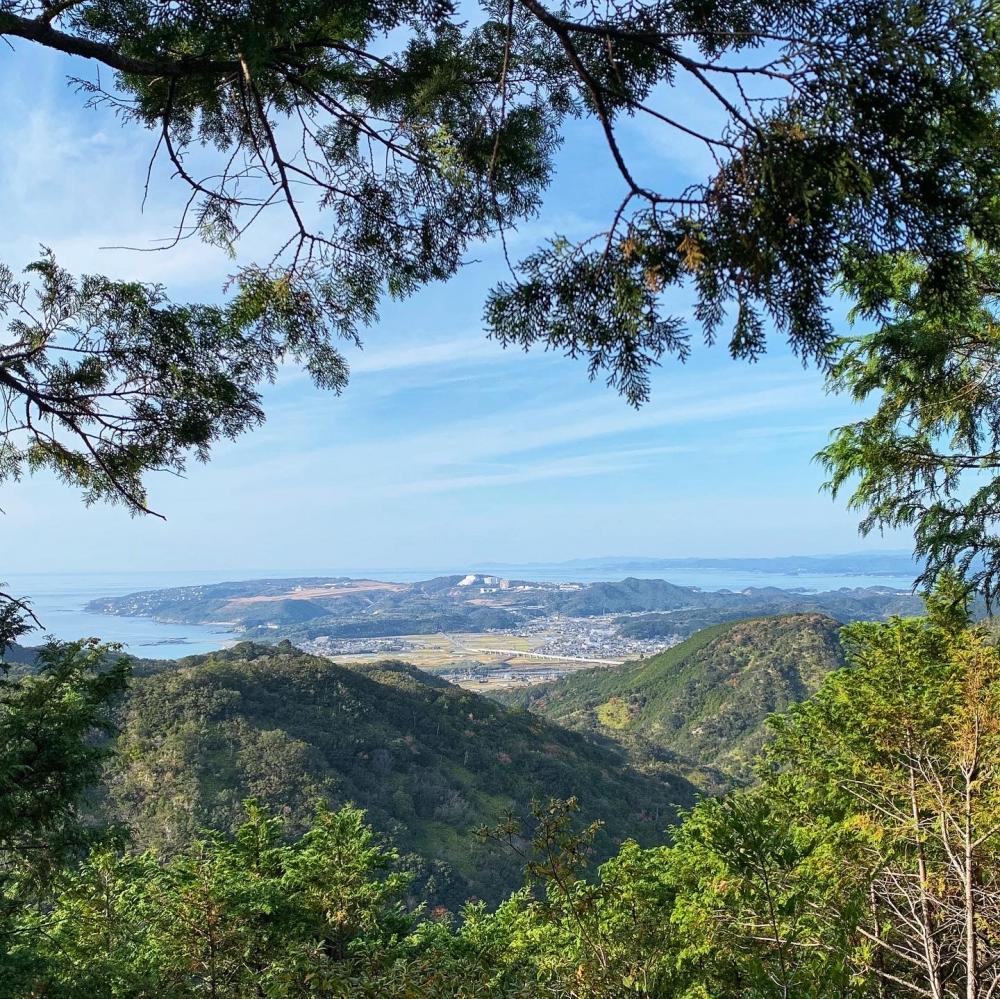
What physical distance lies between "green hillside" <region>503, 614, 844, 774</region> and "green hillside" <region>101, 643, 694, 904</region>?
16000mm

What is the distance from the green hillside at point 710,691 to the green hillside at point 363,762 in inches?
630

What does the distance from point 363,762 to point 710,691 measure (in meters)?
46.6

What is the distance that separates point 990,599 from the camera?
13.6 ft

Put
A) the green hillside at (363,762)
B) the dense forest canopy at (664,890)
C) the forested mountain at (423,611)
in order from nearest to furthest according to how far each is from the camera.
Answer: the dense forest canopy at (664,890)
the green hillside at (363,762)
the forested mountain at (423,611)

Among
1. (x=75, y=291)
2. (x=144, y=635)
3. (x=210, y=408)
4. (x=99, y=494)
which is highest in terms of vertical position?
(x=75, y=291)

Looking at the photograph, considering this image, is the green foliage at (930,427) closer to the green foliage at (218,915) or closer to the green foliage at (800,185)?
the green foliage at (800,185)

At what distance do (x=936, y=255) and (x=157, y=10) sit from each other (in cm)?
259

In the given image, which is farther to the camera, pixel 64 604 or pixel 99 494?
pixel 64 604

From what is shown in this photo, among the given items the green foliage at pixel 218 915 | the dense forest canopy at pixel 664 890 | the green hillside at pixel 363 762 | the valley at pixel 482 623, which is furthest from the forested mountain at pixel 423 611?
the dense forest canopy at pixel 664 890

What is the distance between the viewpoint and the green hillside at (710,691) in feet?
215

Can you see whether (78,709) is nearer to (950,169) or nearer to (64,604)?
(950,169)

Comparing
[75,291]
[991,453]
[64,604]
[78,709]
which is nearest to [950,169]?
[75,291]

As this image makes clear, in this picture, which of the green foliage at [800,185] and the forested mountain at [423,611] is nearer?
the green foliage at [800,185]

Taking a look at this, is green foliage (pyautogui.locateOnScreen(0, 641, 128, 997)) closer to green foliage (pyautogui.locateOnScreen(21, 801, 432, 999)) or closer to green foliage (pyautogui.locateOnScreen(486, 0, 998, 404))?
green foliage (pyautogui.locateOnScreen(21, 801, 432, 999))
